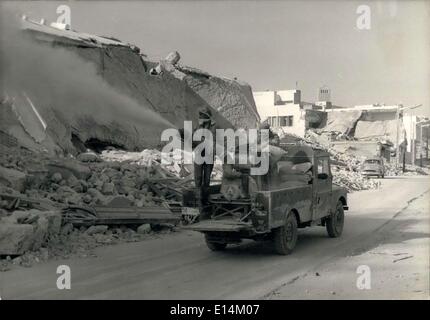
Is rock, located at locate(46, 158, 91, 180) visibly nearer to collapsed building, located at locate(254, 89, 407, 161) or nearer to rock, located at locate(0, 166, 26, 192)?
rock, located at locate(0, 166, 26, 192)

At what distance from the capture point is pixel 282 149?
36.0 feet

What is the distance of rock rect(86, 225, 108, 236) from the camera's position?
10.8 meters

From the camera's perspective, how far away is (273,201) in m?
8.91

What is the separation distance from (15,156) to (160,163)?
6742 mm

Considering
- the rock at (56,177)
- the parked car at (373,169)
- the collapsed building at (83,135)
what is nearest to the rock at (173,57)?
the collapsed building at (83,135)

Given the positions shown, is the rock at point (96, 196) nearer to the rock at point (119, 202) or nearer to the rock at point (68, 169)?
the rock at point (119, 202)

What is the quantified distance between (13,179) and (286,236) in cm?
608

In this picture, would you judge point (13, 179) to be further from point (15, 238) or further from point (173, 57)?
point (173, 57)

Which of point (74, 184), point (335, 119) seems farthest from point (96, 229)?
point (335, 119)

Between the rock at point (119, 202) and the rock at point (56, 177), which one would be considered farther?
the rock at point (56, 177)

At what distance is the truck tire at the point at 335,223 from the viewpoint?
458 inches

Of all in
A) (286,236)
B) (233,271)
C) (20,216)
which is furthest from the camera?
(286,236)

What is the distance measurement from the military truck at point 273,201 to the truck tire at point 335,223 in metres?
0.16
